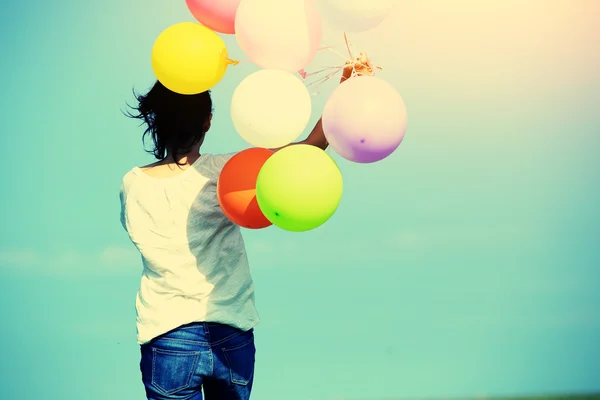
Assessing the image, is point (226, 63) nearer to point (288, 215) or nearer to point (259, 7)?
point (259, 7)

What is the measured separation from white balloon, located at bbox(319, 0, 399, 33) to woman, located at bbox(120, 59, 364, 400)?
11cm

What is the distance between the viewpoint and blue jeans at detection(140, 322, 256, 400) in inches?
71.1

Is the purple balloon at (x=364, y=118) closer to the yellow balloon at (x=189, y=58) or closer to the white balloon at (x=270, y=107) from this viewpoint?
the white balloon at (x=270, y=107)

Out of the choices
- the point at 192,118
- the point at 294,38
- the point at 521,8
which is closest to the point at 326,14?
the point at 294,38

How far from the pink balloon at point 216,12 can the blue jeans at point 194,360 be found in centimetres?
71

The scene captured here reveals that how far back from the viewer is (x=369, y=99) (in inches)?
62.8

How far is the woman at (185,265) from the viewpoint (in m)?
1.79

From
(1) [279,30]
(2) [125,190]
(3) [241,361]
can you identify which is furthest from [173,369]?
(1) [279,30]

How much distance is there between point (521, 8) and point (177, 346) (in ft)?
8.68

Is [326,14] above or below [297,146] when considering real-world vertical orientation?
above

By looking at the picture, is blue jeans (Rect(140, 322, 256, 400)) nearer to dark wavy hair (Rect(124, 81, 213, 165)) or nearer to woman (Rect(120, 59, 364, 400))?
woman (Rect(120, 59, 364, 400))

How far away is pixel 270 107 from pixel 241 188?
20 centimetres

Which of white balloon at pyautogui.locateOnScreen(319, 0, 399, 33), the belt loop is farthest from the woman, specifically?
white balloon at pyautogui.locateOnScreen(319, 0, 399, 33)

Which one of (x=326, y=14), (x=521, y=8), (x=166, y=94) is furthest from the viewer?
(x=521, y=8)
